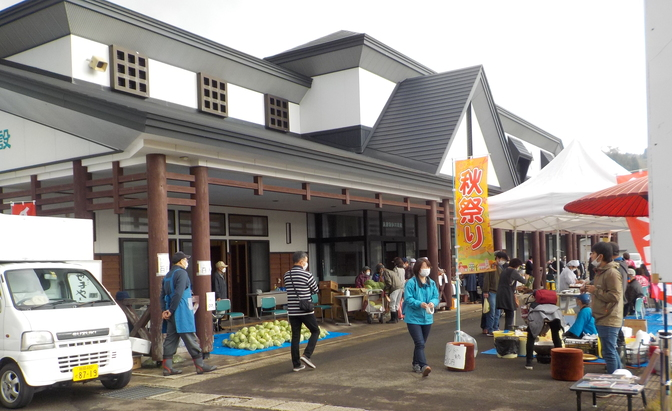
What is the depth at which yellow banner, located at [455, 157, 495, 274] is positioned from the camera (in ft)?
31.5

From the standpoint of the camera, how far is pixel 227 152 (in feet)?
35.2

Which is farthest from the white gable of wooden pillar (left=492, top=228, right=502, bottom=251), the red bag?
wooden pillar (left=492, top=228, right=502, bottom=251)

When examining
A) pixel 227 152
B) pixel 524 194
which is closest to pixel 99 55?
pixel 227 152

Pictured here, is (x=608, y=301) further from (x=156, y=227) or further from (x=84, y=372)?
(x=156, y=227)

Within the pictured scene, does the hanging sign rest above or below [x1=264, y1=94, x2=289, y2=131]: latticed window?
below

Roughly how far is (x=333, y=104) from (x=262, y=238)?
4.55m

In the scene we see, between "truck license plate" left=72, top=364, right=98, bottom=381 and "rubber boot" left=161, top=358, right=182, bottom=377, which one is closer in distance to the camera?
"truck license plate" left=72, top=364, right=98, bottom=381

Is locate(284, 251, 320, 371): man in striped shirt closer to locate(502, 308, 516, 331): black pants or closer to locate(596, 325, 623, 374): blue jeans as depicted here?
locate(596, 325, 623, 374): blue jeans

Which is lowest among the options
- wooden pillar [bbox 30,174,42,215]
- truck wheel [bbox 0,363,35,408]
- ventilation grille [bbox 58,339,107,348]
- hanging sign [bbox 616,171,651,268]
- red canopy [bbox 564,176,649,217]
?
truck wheel [bbox 0,363,35,408]

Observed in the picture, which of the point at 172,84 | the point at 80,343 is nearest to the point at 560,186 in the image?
the point at 80,343

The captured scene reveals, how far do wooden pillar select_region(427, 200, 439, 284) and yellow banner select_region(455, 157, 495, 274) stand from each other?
7.21 metres

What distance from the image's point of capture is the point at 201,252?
10.6 m

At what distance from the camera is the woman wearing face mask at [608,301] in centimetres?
708

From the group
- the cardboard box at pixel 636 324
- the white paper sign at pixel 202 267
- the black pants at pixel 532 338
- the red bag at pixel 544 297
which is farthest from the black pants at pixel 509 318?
the white paper sign at pixel 202 267
